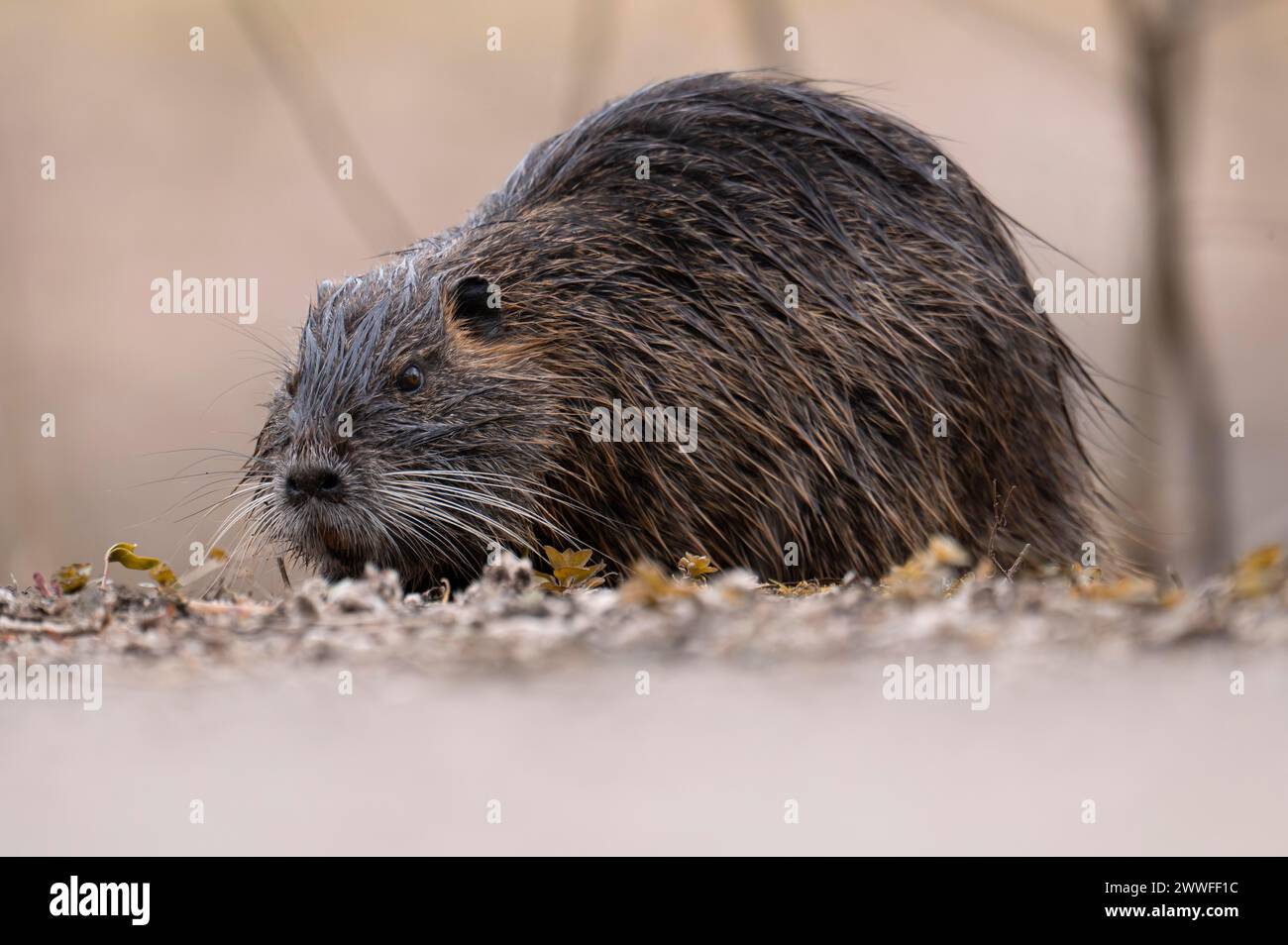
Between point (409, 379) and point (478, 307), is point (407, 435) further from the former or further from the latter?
point (478, 307)

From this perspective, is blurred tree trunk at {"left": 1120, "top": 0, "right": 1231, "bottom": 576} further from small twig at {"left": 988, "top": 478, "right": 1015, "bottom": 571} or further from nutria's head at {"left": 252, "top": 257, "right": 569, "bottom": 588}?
nutria's head at {"left": 252, "top": 257, "right": 569, "bottom": 588}

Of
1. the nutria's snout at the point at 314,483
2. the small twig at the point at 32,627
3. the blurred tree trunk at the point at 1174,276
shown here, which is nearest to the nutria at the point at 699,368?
the nutria's snout at the point at 314,483

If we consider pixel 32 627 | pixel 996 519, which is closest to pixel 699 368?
pixel 996 519

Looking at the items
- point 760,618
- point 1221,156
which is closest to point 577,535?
point 760,618

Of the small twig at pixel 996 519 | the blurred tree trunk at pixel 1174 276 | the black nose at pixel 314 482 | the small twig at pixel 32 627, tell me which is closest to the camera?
the small twig at pixel 32 627

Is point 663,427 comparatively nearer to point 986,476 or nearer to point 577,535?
point 577,535

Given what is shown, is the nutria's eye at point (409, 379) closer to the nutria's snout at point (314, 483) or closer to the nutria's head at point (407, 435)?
the nutria's head at point (407, 435)
